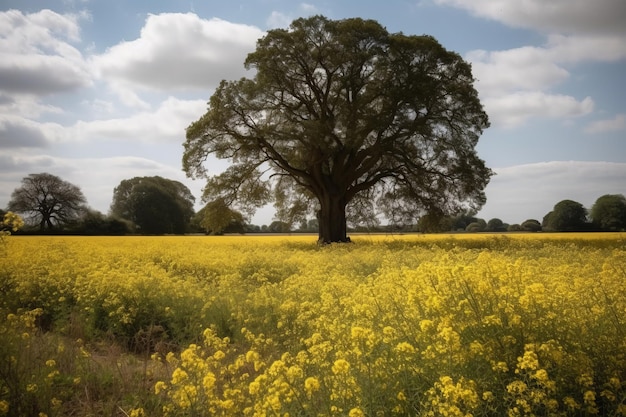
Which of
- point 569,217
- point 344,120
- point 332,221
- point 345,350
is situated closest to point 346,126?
point 344,120

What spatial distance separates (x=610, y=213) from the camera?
109 feet

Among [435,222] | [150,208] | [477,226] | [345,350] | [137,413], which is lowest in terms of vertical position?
[137,413]

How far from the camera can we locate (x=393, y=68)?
21.7 meters

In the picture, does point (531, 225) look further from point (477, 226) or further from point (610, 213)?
point (610, 213)

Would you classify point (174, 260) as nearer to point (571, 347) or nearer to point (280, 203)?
point (571, 347)

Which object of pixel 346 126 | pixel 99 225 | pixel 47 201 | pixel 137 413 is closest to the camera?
pixel 137 413

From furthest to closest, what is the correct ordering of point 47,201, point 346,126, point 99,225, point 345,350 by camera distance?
Answer: point 99,225 < point 47,201 < point 346,126 < point 345,350

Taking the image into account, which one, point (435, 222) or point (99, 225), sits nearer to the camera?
point (435, 222)

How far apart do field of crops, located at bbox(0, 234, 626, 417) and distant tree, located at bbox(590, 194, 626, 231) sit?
30.8m

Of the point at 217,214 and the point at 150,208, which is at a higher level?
the point at 150,208

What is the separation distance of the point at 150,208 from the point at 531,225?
38.7 meters

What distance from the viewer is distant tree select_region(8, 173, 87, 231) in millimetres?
30891

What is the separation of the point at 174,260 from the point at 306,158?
1122cm

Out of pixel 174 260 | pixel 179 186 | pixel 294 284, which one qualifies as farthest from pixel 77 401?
pixel 179 186
